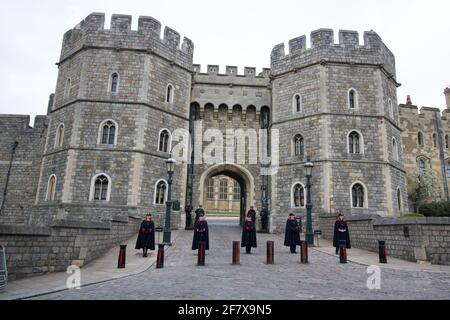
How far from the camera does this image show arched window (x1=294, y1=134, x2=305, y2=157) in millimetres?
18438

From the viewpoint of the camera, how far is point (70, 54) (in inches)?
751

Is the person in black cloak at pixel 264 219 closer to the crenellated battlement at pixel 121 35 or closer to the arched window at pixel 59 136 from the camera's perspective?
the crenellated battlement at pixel 121 35

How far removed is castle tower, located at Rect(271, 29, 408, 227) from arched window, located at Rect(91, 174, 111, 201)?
9280 millimetres

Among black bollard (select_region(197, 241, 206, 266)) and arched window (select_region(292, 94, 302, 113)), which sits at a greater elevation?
arched window (select_region(292, 94, 302, 113))

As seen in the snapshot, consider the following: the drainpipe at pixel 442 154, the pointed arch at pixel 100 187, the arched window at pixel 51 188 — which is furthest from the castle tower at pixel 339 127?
the arched window at pixel 51 188

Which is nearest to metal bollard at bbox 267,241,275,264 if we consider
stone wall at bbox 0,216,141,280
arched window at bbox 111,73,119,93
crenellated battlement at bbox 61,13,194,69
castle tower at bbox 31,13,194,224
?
stone wall at bbox 0,216,141,280

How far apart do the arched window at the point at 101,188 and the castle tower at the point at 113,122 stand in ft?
0.16

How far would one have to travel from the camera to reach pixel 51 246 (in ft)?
27.8

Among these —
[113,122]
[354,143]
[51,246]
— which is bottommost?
[51,246]

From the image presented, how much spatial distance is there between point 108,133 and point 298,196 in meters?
11.0

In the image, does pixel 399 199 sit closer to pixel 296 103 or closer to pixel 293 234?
pixel 296 103

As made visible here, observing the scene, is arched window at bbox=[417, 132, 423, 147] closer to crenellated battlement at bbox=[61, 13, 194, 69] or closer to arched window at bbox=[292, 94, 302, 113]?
arched window at bbox=[292, 94, 302, 113]

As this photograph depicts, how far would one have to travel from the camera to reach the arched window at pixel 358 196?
669 inches

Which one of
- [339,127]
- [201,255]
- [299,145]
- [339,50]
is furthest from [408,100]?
[201,255]
